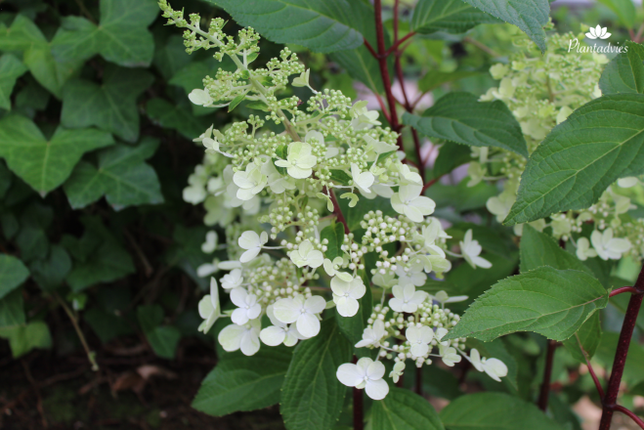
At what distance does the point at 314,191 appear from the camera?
65cm

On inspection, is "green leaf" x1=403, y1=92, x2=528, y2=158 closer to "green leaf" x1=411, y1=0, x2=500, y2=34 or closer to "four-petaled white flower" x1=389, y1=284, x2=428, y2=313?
"green leaf" x1=411, y1=0, x2=500, y2=34

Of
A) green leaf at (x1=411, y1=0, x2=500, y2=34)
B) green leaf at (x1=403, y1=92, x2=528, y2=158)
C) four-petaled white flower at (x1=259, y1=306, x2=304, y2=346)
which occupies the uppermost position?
green leaf at (x1=411, y1=0, x2=500, y2=34)

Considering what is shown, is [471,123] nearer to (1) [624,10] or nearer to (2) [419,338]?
(2) [419,338]

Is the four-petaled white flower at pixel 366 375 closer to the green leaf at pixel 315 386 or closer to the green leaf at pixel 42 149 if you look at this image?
Answer: the green leaf at pixel 315 386

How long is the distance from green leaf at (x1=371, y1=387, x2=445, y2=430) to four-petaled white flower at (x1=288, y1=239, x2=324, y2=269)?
31 cm

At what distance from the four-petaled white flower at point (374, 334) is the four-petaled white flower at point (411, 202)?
0.51ft

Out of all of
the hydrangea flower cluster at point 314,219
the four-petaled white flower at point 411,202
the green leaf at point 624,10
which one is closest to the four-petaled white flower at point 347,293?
the hydrangea flower cluster at point 314,219

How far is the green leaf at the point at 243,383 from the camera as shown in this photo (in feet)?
2.75

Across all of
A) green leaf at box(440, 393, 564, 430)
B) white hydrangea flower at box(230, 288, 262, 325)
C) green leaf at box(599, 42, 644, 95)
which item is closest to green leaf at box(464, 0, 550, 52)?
green leaf at box(599, 42, 644, 95)

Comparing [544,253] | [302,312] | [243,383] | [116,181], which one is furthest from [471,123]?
[116,181]

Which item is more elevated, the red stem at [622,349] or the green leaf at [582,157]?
the green leaf at [582,157]

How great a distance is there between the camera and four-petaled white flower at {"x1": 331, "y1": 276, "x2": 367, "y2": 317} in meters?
0.61

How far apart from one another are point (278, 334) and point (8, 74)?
847 mm

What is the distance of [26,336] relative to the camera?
1.14 m
